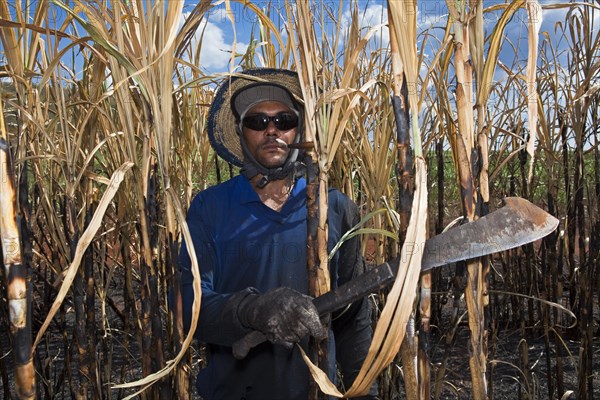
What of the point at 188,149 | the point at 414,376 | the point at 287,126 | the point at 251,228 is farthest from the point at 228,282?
the point at 414,376

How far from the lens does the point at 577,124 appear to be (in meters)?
1.86

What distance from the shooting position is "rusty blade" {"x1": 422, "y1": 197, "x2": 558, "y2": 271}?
81 cm

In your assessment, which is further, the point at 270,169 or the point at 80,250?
the point at 270,169

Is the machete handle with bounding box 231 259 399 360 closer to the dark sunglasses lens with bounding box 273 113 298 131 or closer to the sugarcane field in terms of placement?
the sugarcane field

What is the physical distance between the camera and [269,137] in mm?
1396

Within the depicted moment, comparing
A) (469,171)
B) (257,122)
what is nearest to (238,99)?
(257,122)

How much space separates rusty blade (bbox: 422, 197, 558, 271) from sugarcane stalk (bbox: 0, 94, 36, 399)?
0.56 metres

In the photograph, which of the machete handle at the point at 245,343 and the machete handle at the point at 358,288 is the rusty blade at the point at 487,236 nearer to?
the machete handle at the point at 358,288

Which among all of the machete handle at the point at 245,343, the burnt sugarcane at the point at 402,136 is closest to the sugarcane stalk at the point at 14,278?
the machete handle at the point at 245,343

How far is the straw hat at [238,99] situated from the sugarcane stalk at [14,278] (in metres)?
0.78

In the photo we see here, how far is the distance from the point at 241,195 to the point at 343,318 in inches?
17.1

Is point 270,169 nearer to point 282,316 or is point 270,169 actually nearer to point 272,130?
point 272,130

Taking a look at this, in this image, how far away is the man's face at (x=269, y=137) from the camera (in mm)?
1389

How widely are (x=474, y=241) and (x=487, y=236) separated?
21 millimetres
